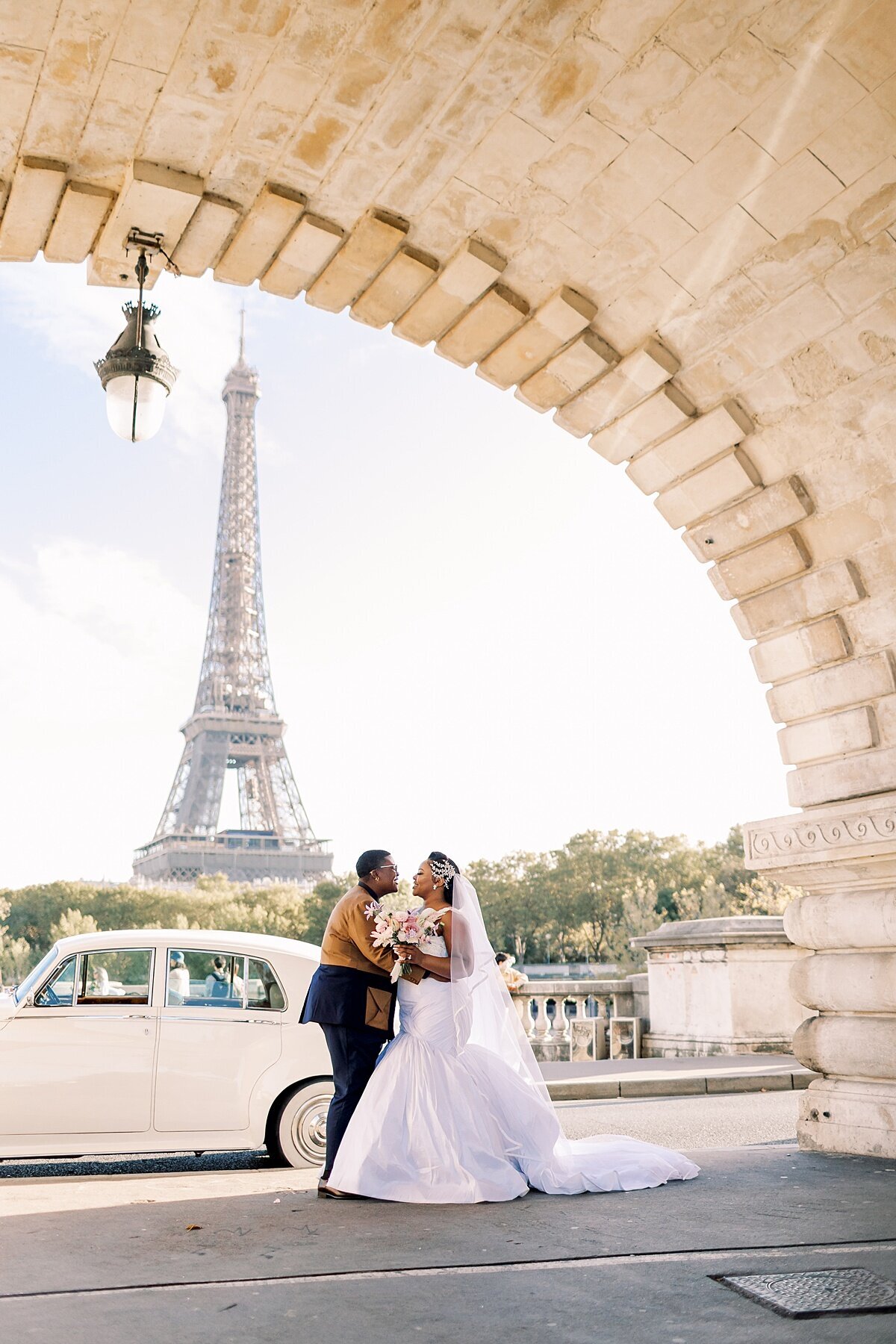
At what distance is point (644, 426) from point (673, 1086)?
7.45 meters

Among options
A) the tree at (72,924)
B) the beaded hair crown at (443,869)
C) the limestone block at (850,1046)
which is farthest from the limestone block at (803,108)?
the tree at (72,924)

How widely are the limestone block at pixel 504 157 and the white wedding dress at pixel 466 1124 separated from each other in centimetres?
353

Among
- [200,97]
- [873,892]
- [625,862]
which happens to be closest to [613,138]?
[200,97]

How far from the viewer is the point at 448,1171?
17.5 feet

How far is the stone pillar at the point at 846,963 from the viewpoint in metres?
5.83

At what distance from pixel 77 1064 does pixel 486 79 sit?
6007mm

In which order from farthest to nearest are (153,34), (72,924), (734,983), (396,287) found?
(72,924), (734,983), (396,287), (153,34)

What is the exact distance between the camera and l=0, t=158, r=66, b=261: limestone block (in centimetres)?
492

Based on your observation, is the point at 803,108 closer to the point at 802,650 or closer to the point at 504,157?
the point at 504,157

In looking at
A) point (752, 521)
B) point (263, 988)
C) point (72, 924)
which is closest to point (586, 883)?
point (72, 924)

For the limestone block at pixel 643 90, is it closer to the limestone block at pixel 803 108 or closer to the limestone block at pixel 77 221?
the limestone block at pixel 803 108

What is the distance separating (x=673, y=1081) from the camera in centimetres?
1116

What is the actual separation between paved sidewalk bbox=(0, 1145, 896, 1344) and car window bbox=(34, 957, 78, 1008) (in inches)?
71.4

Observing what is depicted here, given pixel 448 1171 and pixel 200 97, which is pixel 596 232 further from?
pixel 448 1171
